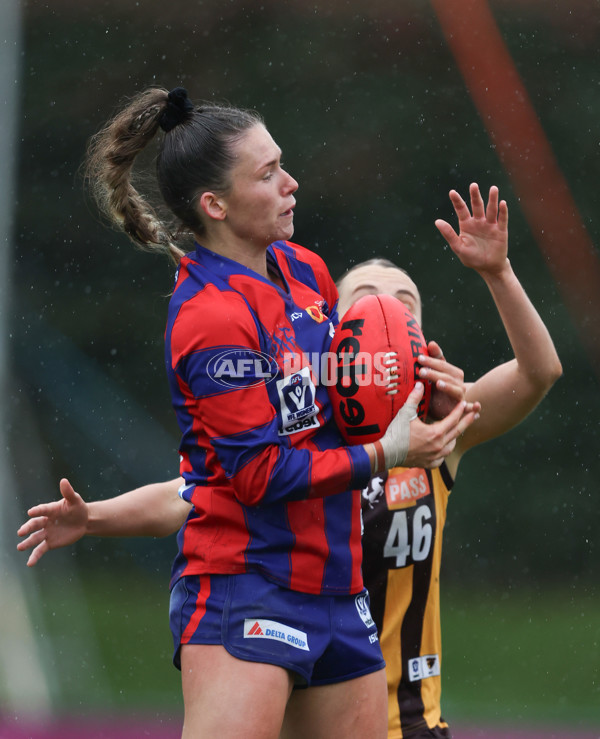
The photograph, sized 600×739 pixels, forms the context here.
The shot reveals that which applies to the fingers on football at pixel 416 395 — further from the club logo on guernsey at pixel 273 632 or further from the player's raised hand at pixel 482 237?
the club logo on guernsey at pixel 273 632

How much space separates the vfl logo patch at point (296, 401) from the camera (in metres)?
2.34

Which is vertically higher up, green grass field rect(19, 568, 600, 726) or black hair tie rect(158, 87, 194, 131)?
black hair tie rect(158, 87, 194, 131)

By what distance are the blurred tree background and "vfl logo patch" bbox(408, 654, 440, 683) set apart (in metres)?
3.88

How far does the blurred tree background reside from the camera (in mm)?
7129

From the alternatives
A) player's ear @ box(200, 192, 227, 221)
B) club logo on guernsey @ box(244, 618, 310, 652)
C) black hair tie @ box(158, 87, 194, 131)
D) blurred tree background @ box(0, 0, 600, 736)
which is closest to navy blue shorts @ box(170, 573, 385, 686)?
club logo on guernsey @ box(244, 618, 310, 652)

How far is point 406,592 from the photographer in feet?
9.56

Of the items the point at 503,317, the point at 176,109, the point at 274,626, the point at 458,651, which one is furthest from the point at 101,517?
the point at 458,651

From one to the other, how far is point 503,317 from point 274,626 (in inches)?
39.8

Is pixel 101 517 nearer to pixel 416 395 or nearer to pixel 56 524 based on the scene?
pixel 56 524

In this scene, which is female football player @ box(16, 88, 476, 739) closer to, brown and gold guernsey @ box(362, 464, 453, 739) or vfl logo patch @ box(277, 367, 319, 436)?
vfl logo patch @ box(277, 367, 319, 436)

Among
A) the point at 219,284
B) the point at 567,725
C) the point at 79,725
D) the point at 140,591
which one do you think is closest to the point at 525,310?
the point at 219,284

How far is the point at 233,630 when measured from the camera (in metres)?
2.25

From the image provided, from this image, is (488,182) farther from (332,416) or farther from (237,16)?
(332,416)

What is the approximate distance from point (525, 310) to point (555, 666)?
4279 mm
